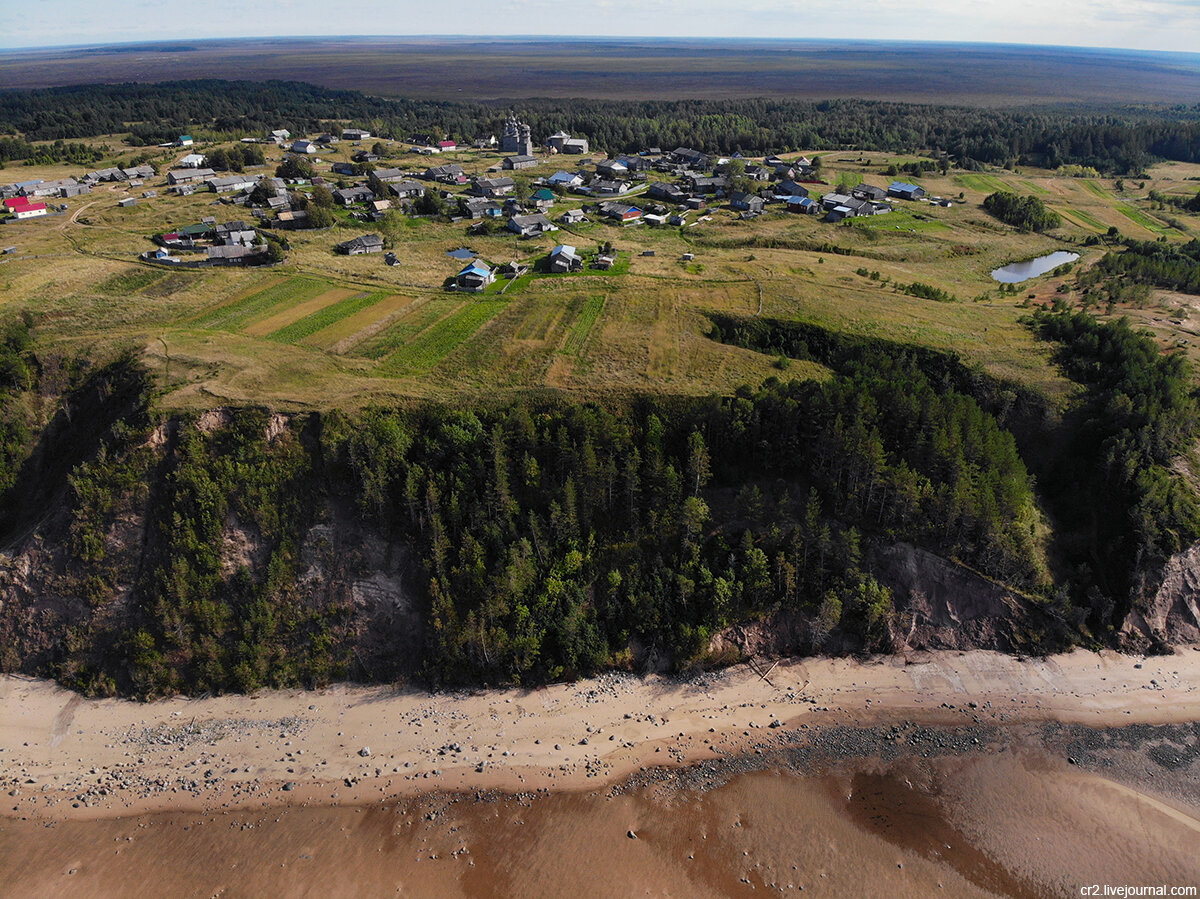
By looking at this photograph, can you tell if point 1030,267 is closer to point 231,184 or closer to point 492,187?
point 492,187

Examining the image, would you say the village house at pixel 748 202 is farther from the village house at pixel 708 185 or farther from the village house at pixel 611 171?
the village house at pixel 611 171

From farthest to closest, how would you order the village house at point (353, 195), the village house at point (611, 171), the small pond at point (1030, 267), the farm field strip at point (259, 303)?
the village house at point (611, 171)
the village house at point (353, 195)
the small pond at point (1030, 267)
the farm field strip at point (259, 303)

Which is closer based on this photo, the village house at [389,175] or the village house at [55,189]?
the village house at [55,189]

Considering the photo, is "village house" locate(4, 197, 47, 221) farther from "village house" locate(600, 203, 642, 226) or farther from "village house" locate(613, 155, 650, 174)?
"village house" locate(613, 155, 650, 174)

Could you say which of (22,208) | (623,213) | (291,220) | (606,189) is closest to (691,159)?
(606,189)

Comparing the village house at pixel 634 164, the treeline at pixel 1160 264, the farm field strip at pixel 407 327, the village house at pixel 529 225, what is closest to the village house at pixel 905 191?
the treeline at pixel 1160 264

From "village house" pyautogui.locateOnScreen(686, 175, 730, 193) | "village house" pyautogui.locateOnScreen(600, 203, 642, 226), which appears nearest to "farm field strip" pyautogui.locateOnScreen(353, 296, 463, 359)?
"village house" pyautogui.locateOnScreen(600, 203, 642, 226)
